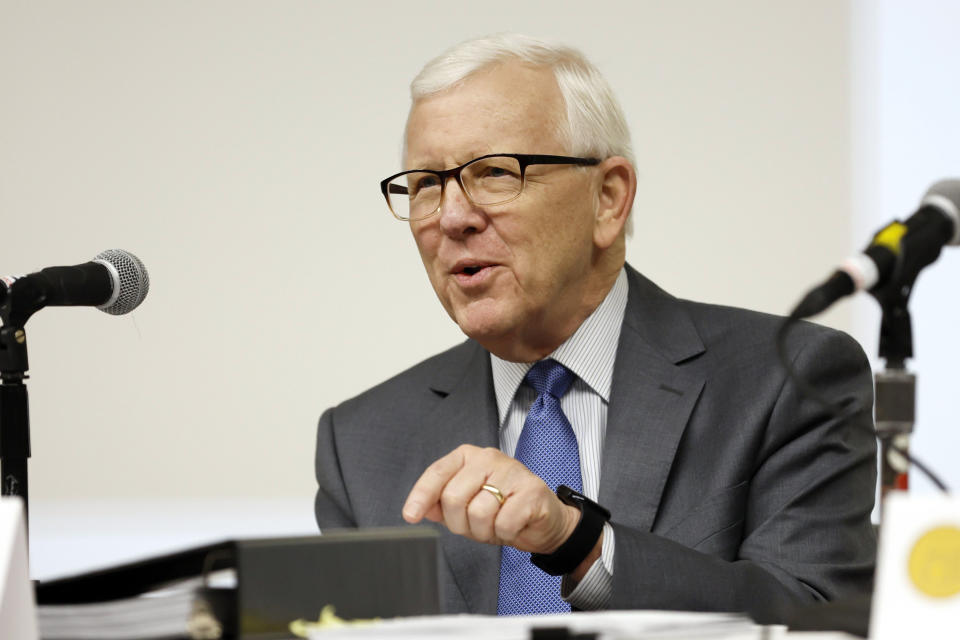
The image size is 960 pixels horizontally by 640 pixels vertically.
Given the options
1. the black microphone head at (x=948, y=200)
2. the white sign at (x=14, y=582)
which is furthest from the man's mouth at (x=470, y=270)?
the white sign at (x=14, y=582)

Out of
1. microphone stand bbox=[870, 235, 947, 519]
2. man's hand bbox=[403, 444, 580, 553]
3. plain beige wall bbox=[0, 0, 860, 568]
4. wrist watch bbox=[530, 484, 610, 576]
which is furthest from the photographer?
plain beige wall bbox=[0, 0, 860, 568]

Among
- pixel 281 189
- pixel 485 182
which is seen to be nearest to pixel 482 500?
pixel 485 182

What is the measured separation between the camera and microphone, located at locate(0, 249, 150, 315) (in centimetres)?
144

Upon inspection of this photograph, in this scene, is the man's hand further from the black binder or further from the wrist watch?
the black binder

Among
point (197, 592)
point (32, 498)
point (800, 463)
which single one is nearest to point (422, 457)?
point (800, 463)

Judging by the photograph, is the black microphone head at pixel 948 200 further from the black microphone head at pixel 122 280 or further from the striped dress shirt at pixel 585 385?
the black microphone head at pixel 122 280

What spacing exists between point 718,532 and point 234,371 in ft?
5.89

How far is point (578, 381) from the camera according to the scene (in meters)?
1.87

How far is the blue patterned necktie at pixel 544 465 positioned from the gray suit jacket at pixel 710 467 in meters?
0.03

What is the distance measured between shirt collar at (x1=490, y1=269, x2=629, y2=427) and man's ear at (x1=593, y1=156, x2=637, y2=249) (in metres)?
0.09

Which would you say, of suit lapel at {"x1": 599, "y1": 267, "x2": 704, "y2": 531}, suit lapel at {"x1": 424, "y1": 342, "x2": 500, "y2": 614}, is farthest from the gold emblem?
suit lapel at {"x1": 424, "y1": 342, "x2": 500, "y2": 614}

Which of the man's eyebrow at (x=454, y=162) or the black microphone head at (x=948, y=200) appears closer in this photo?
the black microphone head at (x=948, y=200)

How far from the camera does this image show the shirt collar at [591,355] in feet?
6.09

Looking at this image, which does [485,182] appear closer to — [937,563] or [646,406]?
[646,406]
